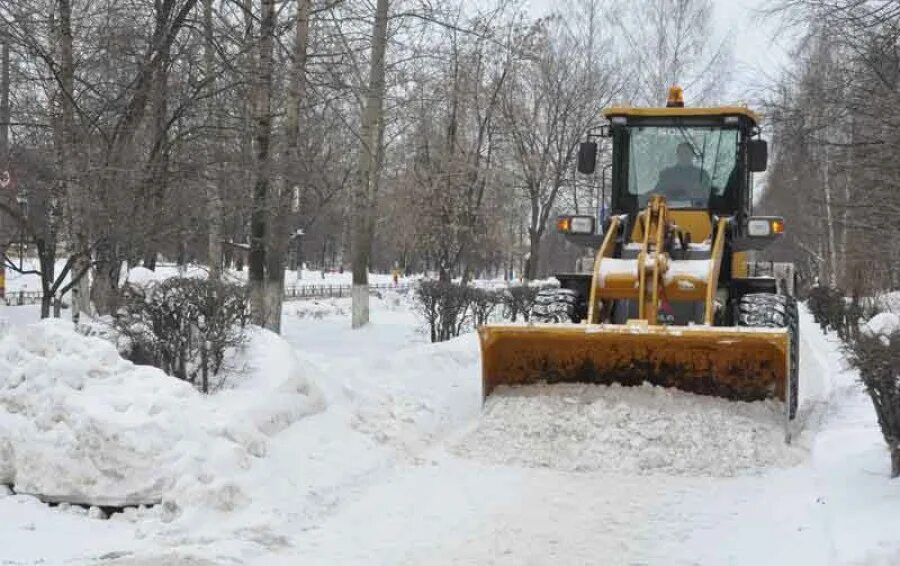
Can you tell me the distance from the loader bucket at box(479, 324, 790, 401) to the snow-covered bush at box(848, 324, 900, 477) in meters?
1.81

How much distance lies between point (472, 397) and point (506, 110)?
1871 centimetres

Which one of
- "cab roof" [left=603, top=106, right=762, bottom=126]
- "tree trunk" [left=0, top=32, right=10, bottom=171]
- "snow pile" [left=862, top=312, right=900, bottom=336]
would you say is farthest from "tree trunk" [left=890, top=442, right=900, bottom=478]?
"tree trunk" [left=0, top=32, right=10, bottom=171]

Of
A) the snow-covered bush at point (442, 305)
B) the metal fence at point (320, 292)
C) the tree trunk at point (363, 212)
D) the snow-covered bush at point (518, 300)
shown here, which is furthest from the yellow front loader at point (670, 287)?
the metal fence at point (320, 292)

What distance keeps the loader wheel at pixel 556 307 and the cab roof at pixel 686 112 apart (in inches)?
81.9

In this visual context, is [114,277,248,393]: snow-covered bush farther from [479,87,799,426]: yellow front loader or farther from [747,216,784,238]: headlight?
[747,216,784,238]: headlight

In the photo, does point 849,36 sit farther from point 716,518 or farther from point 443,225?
point 443,225

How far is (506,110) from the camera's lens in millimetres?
27375

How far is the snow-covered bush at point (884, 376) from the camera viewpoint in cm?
535

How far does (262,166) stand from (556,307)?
545 cm

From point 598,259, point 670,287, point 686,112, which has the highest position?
point 686,112

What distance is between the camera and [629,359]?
Answer: 8.28 m

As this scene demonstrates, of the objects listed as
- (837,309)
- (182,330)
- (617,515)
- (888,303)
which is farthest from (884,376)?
(888,303)

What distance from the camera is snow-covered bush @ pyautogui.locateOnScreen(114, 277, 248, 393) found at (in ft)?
25.7

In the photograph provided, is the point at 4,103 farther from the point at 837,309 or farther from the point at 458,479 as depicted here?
the point at 837,309
